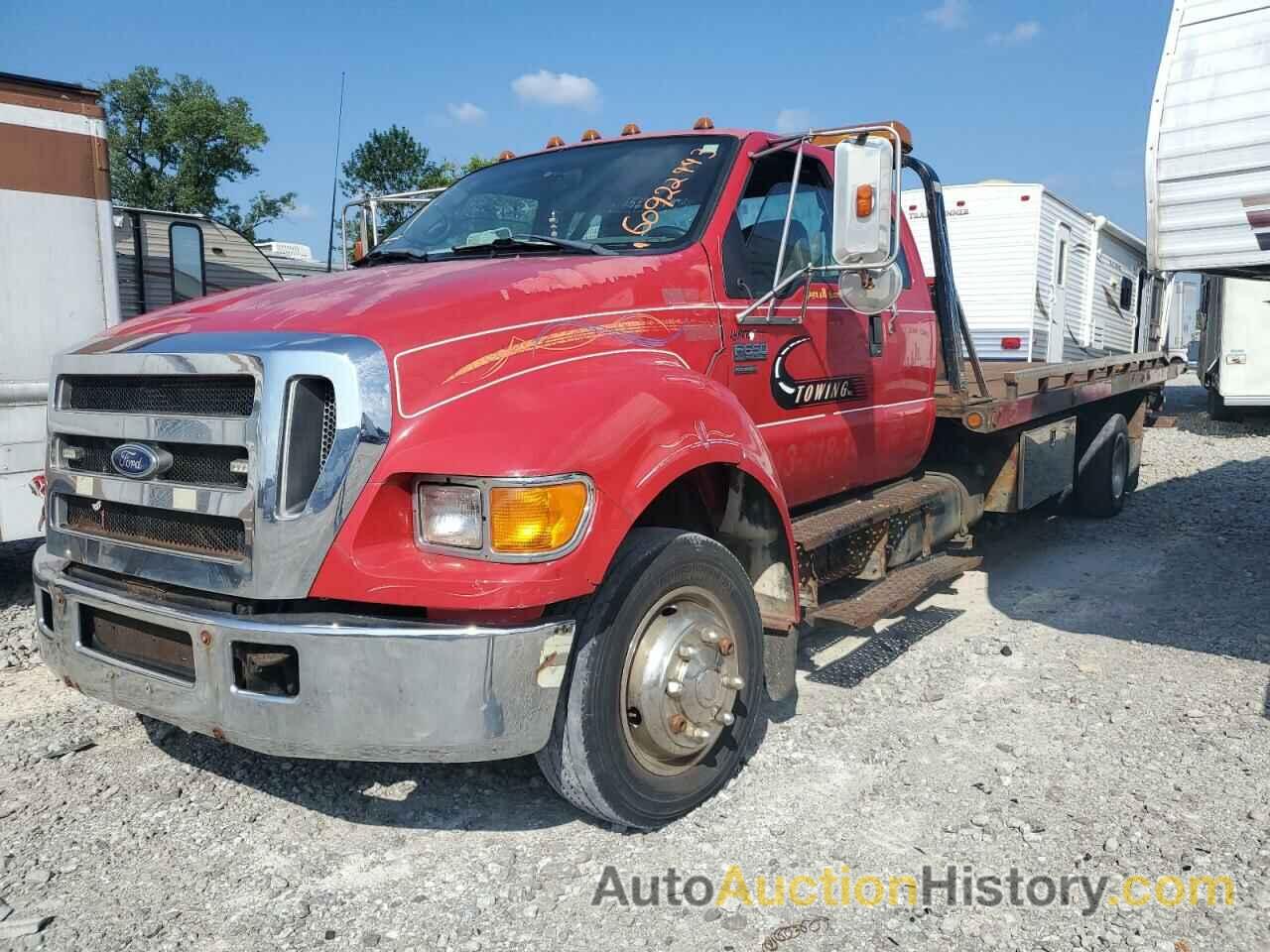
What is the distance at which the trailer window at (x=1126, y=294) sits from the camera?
57.4ft

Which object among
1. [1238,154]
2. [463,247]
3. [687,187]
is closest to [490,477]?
[463,247]

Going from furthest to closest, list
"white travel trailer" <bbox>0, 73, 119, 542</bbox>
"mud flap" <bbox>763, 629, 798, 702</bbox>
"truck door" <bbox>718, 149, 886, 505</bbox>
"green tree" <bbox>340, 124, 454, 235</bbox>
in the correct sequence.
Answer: "green tree" <bbox>340, 124, 454, 235</bbox>
"white travel trailer" <bbox>0, 73, 119, 542</bbox>
"truck door" <bbox>718, 149, 886, 505</bbox>
"mud flap" <bbox>763, 629, 798, 702</bbox>

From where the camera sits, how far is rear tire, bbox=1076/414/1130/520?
792 centimetres

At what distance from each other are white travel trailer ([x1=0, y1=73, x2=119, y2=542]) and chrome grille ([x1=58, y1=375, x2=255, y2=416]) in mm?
2260

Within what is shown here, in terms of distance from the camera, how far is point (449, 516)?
2.61m

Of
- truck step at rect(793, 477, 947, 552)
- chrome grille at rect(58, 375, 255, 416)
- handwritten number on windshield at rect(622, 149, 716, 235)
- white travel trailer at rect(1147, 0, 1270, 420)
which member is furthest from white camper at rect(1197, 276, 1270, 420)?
chrome grille at rect(58, 375, 255, 416)

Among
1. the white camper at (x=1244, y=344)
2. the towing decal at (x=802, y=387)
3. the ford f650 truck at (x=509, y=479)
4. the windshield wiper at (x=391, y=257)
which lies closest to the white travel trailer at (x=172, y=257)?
the windshield wiper at (x=391, y=257)

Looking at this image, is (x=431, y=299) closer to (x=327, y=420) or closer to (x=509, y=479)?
(x=327, y=420)

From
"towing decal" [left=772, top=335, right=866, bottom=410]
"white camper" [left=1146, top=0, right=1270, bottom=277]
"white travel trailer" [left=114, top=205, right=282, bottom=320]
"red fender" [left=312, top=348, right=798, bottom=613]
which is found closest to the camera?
"red fender" [left=312, top=348, right=798, bottom=613]

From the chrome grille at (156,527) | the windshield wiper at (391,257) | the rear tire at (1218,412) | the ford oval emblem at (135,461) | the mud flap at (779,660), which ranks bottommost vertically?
the mud flap at (779,660)

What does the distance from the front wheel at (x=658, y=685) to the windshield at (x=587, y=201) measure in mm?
1308

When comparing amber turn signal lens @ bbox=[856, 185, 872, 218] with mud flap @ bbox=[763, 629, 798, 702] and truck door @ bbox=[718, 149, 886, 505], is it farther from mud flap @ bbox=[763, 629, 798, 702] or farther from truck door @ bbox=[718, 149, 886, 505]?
mud flap @ bbox=[763, 629, 798, 702]

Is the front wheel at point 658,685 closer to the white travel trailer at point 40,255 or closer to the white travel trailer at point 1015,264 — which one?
the white travel trailer at point 40,255

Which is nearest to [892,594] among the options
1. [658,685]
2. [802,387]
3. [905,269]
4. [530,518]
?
[802,387]
